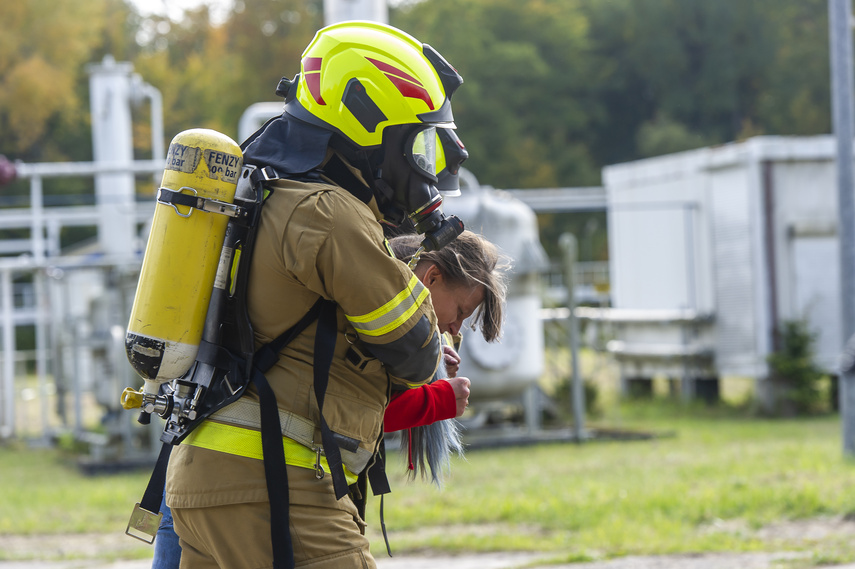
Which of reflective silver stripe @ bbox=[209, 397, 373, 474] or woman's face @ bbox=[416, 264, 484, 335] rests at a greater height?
woman's face @ bbox=[416, 264, 484, 335]

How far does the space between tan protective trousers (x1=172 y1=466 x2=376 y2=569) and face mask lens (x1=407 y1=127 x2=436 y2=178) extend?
2.33ft

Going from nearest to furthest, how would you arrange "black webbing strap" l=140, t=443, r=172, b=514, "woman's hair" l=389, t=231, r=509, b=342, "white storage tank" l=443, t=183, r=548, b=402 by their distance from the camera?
"black webbing strap" l=140, t=443, r=172, b=514
"woman's hair" l=389, t=231, r=509, b=342
"white storage tank" l=443, t=183, r=548, b=402

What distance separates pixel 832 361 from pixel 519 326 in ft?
14.6

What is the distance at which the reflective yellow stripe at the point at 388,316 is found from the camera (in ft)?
7.55

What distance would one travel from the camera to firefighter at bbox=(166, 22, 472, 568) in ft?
7.55

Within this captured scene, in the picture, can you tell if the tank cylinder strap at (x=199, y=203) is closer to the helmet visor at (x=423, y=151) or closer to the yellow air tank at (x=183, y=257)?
the yellow air tank at (x=183, y=257)

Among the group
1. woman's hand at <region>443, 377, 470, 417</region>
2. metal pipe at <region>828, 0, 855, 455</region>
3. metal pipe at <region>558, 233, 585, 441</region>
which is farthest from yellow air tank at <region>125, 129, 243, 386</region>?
metal pipe at <region>558, 233, 585, 441</region>

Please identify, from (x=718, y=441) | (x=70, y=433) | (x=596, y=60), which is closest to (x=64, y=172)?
(x=70, y=433)

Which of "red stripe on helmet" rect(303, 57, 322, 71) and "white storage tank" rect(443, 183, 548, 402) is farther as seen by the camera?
"white storage tank" rect(443, 183, 548, 402)

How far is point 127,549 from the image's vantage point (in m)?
6.41

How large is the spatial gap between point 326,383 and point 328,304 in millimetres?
176

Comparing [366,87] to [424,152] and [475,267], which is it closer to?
[424,152]

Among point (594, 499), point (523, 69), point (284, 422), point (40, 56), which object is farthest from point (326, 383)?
point (523, 69)

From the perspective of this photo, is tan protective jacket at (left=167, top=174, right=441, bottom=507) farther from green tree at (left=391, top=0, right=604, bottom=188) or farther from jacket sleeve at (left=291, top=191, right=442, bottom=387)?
green tree at (left=391, top=0, right=604, bottom=188)
